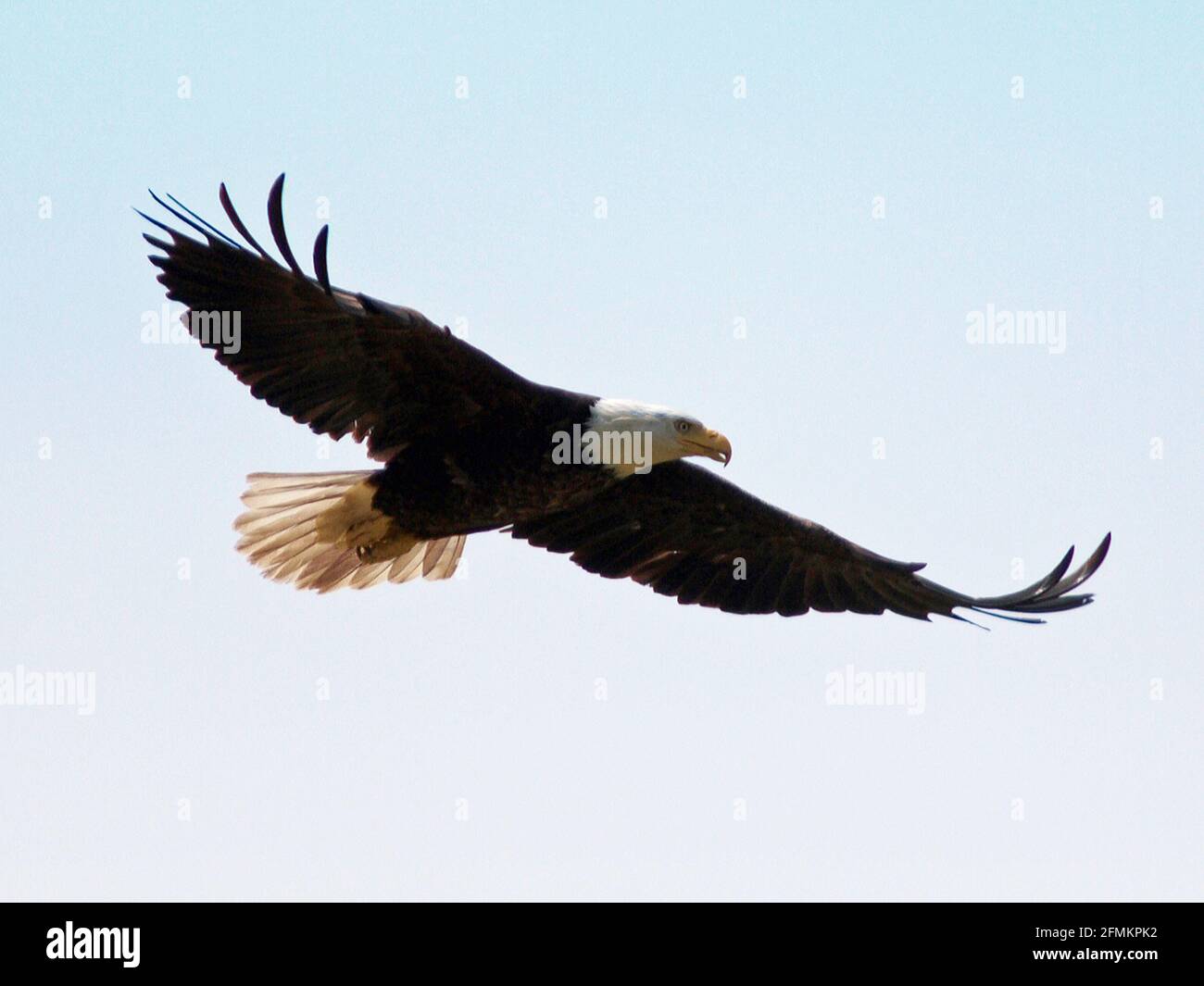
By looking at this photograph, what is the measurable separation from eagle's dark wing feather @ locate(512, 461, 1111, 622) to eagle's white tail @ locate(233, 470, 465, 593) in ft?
2.20

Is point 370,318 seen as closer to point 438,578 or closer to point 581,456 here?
point 581,456

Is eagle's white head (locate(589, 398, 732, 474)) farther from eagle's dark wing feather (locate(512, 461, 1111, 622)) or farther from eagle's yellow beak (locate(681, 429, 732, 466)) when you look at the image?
eagle's dark wing feather (locate(512, 461, 1111, 622))

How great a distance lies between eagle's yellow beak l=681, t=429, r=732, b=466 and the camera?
28.3 feet

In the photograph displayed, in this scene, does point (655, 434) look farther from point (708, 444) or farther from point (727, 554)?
point (727, 554)

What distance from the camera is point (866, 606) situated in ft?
32.0

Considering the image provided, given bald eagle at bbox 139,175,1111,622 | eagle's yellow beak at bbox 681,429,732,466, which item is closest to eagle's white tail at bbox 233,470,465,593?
bald eagle at bbox 139,175,1111,622

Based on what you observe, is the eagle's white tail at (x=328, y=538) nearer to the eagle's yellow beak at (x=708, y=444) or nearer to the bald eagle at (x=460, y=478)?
the bald eagle at (x=460, y=478)

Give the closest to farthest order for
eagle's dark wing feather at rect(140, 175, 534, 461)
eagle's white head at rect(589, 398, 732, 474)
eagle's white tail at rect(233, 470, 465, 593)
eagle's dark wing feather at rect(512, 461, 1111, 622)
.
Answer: eagle's dark wing feather at rect(140, 175, 534, 461)
eagle's white head at rect(589, 398, 732, 474)
eagle's white tail at rect(233, 470, 465, 593)
eagle's dark wing feather at rect(512, 461, 1111, 622)

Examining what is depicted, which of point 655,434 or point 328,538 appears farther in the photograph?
point 328,538

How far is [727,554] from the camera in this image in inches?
384

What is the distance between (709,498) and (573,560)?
825 millimetres

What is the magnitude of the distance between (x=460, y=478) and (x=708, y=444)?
1.24m

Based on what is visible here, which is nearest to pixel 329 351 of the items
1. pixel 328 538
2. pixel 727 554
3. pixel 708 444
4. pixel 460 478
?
pixel 460 478
